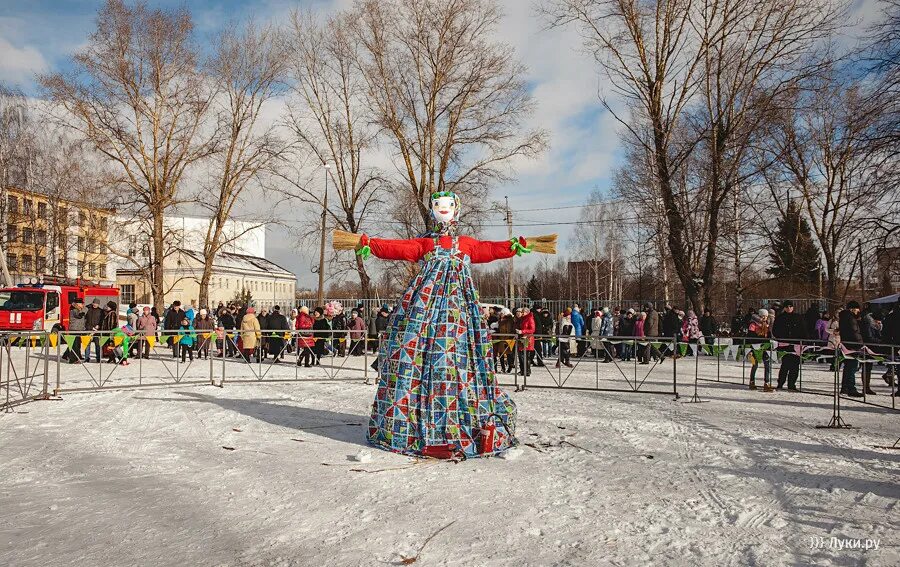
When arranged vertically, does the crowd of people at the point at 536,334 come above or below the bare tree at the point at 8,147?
below

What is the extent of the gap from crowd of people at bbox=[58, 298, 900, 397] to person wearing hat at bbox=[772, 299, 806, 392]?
21 mm

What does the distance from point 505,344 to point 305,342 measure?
16.9 ft

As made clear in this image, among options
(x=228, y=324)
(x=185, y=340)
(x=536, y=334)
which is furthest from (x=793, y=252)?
(x=185, y=340)

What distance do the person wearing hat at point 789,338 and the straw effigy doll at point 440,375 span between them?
856cm

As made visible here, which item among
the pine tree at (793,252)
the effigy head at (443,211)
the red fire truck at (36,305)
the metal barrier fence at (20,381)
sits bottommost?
the metal barrier fence at (20,381)

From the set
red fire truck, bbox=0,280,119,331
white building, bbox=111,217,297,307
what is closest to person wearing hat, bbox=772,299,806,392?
white building, bbox=111,217,297,307

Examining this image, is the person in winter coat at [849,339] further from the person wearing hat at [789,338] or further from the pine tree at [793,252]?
the pine tree at [793,252]

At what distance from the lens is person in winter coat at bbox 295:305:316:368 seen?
1677cm

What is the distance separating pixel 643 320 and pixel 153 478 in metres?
16.9

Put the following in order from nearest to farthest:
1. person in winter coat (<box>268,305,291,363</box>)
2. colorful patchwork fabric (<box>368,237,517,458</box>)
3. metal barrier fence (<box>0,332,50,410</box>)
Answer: colorful patchwork fabric (<box>368,237,517,458</box>) → metal barrier fence (<box>0,332,50,410</box>) → person in winter coat (<box>268,305,291,363</box>)

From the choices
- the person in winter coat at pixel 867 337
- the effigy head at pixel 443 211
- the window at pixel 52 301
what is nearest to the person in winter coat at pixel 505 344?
the person in winter coat at pixel 867 337

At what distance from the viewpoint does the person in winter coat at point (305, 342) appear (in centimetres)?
1677

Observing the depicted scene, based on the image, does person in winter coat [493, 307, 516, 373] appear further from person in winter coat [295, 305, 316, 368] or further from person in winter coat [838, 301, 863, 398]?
person in winter coat [838, 301, 863, 398]

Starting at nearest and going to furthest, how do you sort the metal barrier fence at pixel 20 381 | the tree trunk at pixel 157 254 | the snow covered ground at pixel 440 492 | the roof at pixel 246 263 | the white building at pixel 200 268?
the snow covered ground at pixel 440 492 < the metal barrier fence at pixel 20 381 < the tree trunk at pixel 157 254 < the white building at pixel 200 268 < the roof at pixel 246 263
